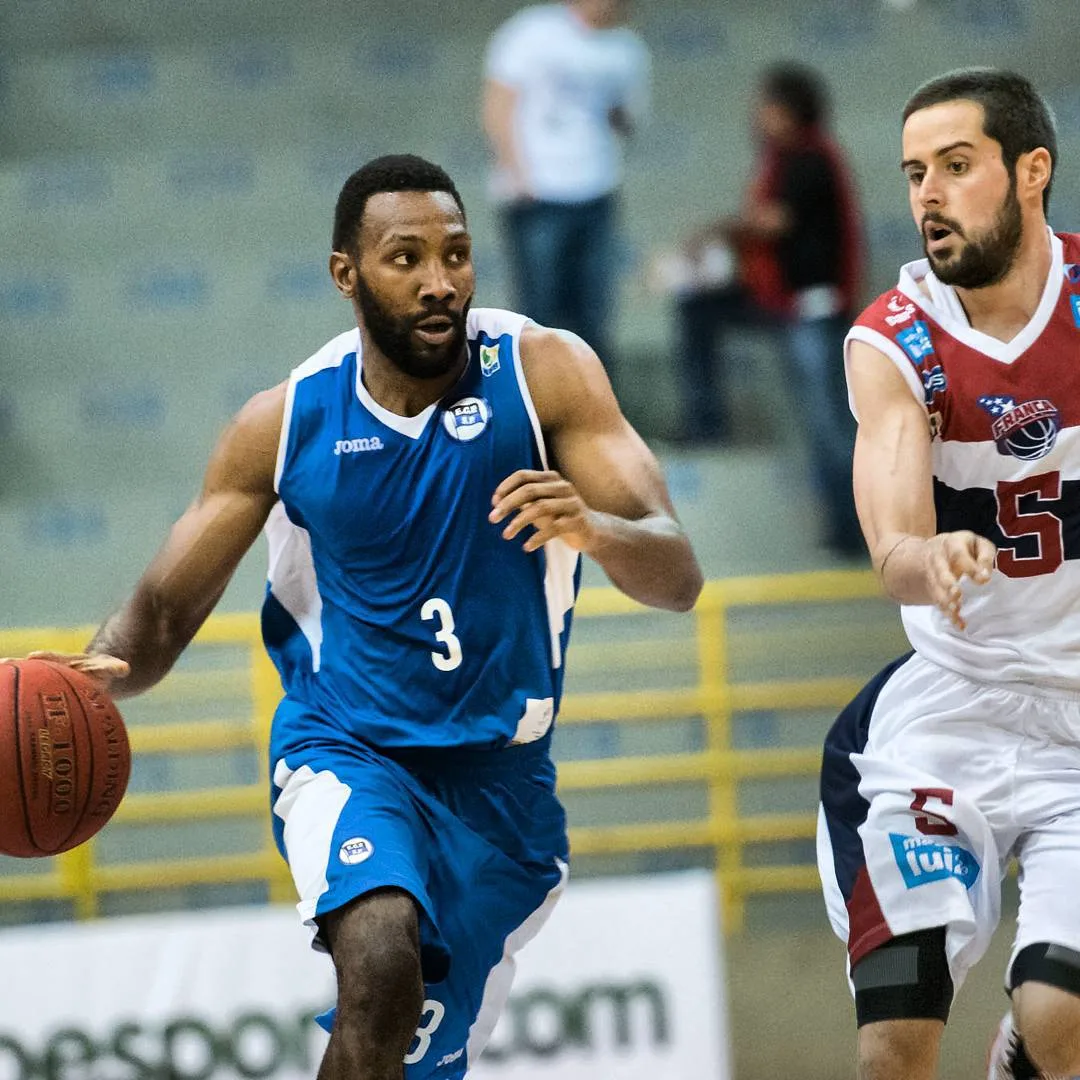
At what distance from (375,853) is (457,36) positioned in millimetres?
7737

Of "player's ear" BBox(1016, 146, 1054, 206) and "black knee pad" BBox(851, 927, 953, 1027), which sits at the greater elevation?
"player's ear" BBox(1016, 146, 1054, 206)

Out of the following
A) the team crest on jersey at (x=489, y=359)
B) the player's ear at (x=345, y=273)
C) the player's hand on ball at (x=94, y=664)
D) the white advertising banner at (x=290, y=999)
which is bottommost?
the white advertising banner at (x=290, y=999)

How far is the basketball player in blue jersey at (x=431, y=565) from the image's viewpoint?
12.9ft

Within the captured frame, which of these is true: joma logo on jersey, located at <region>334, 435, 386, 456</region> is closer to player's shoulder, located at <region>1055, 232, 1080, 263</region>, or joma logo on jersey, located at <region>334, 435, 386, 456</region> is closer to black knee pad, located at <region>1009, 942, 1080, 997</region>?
player's shoulder, located at <region>1055, 232, 1080, 263</region>

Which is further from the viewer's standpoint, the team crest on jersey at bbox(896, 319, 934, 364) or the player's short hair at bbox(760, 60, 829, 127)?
the player's short hair at bbox(760, 60, 829, 127)

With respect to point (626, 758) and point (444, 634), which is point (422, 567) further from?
point (626, 758)

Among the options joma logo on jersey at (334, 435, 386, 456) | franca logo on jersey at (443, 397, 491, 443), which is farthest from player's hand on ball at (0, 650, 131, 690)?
franca logo on jersey at (443, 397, 491, 443)

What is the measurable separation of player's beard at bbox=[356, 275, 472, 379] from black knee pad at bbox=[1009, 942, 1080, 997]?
65.5 inches

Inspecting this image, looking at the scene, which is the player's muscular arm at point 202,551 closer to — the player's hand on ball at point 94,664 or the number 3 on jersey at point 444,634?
the player's hand on ball at point 94,664

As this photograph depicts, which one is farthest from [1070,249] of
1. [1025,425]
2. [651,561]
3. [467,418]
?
[467,418]

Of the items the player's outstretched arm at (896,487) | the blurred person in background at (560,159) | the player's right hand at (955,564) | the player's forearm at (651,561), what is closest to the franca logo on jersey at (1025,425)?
the player's outstretched arm at (896,487)

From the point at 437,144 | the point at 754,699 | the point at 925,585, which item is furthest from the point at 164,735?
the point at 925,585

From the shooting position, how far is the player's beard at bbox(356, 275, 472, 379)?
155 inches

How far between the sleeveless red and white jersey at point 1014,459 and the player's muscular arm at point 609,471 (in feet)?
Result: 1.76
